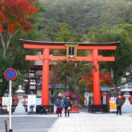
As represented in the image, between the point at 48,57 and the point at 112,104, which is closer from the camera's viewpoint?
the point at 112,104

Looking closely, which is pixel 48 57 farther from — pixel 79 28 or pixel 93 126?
pixel 79 28

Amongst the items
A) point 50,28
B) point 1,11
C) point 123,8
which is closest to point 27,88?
point 50,28

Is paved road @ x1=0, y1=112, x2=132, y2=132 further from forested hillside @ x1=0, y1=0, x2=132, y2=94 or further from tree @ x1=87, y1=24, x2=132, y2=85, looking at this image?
tree @ x1=87, y1=24, x2=132, y2=85

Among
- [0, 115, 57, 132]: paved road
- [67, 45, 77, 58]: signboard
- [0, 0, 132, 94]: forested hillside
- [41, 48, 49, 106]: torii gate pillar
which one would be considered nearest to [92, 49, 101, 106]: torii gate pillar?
[67, 45, 77, 58]: signboard

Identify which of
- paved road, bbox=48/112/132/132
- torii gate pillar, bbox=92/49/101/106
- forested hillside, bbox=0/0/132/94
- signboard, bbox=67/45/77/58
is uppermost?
forested hillside, bbox=0/0/132/94

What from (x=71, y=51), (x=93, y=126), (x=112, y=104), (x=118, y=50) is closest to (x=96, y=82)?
(x=112, y=104)

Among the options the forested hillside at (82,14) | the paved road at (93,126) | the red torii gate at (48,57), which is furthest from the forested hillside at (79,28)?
the paved road at (93,126)

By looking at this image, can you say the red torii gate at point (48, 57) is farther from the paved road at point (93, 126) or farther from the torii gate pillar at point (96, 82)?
the paved road at point (93, 126)

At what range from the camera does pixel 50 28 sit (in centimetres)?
9306

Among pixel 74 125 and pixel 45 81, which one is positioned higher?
pixel 45 81

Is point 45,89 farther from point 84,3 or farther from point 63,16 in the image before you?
point 84,3

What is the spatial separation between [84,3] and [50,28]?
31457 millimetres

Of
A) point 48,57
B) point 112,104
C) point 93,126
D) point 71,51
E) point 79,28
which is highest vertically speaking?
point 79,28

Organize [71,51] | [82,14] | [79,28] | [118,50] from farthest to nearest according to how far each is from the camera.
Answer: [82,14]
[79,28]
[118,50]
[71,51]
